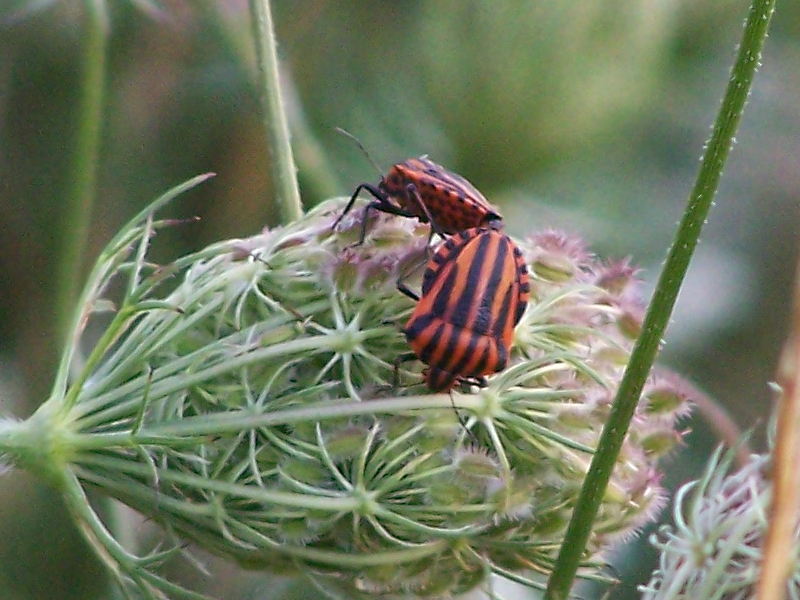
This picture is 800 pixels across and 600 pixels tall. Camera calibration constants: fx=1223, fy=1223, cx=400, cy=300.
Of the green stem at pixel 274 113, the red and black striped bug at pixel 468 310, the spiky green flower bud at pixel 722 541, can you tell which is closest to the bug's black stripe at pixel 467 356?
the red and black striped bug at pixel 468 310

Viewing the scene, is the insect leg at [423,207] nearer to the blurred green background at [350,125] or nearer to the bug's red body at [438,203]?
the bug's red body at [438,203]

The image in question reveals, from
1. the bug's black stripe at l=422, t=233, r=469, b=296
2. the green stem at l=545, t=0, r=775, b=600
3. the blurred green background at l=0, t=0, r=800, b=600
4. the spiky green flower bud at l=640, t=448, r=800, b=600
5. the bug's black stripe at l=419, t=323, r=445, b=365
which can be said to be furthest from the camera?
the blurred green background at l=0, t=0, r=800, b=600

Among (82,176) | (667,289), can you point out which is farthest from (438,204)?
(82,176)

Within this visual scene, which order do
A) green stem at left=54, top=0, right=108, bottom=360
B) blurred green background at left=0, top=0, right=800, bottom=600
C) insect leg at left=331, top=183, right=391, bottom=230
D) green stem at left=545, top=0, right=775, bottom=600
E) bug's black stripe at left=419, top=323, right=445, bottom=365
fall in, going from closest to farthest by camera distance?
green stem at left=545, top=0, right=775, bottom=600
bug's black stripe at left=419, top=323, right=445, bottom=365
insect leg at left=331, top=183, right=391, bottom=230
green stem at left=54, top=0, right=108, bottom=360
blurred green background at left=0, top=0, right=800, bottom=600

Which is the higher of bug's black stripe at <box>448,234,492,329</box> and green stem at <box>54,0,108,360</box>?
green stem at <box>54,0,108,360</box>

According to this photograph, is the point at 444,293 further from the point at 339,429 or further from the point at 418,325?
the point at 339,429

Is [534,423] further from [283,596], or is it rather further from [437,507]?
[283,596]

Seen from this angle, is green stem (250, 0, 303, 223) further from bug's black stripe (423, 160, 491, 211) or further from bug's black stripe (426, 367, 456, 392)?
bug's black stripe (426, 367, 456, 392)

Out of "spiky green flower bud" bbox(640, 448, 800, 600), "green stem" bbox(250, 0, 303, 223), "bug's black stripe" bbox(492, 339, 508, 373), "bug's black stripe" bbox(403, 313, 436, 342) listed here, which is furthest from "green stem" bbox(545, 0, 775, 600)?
"green stem" bbox(250, 0, 303, 223)
